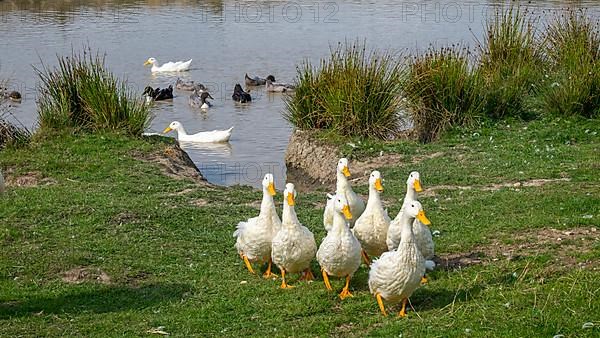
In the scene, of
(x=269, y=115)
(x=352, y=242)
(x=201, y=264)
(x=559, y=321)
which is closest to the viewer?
(x=559, y=321)

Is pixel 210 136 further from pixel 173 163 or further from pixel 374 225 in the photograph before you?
pixel 374 225

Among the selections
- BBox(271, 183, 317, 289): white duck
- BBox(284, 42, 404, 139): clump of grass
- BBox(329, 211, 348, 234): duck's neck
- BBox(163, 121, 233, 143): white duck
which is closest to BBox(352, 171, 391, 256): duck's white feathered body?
BBox(271, 183, 317, 289): white duck

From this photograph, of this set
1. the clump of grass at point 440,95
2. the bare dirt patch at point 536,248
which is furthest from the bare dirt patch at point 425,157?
the bare dirt patch at point 536,248

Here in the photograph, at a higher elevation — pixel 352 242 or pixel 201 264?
pixel 352 242

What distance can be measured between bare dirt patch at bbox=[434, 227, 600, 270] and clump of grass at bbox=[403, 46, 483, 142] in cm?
613

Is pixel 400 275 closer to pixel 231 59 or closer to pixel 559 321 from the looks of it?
pixel 559 321

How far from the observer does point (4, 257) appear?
9375mm

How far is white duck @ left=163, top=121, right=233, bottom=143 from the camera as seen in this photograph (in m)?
18.3

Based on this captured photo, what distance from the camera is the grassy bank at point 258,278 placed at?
7.30m

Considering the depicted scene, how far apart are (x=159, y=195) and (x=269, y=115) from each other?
9406mm

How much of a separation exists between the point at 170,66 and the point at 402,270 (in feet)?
62.5

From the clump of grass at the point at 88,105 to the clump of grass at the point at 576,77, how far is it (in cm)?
656

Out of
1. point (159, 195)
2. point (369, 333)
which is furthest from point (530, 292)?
point (159, 195)

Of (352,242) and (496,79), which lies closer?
(352,242)
